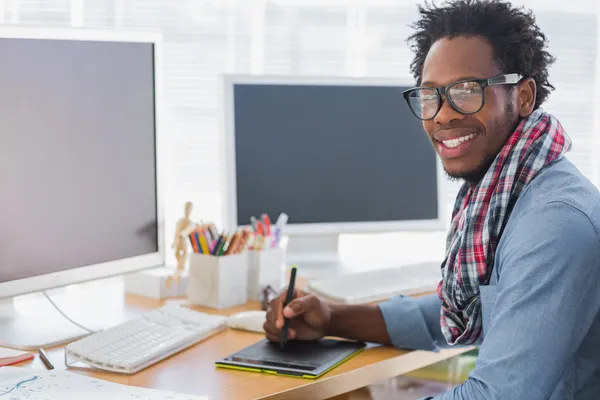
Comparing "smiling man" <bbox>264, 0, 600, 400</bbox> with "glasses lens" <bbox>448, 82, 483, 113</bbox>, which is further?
"glasses lens" <bbox>448, 82, 483, 113</bbox>

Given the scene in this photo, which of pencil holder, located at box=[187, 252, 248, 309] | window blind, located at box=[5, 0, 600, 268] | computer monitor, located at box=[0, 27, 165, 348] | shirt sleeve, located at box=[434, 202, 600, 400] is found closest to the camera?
shirt sleeve, located at box=[434, 202, 600, 400]

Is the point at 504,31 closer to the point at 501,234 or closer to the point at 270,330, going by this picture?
the point at 501,234

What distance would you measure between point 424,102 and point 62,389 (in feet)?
2.31

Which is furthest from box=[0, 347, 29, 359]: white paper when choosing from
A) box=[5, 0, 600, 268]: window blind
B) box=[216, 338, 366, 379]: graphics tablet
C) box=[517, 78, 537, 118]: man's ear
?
box=[5, 0, 600, 268]: window blind

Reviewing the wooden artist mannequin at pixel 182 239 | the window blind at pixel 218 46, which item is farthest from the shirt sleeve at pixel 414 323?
the window blind at pixel 218 46

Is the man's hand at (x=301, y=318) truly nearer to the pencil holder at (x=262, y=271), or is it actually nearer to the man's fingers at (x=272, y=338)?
the man's fingers at (x=272, y=338)

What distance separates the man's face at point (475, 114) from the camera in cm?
131

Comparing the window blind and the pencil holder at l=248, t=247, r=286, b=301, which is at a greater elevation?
the window blind

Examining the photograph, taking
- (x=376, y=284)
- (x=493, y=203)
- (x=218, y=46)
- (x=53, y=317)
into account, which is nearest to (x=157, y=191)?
(x=53, y=317)

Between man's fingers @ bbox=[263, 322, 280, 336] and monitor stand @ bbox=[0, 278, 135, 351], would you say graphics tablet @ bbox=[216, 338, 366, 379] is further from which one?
monitor stand @ bbox=[0, 278, 135, 351]

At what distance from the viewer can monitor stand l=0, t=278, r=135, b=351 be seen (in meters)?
1.51

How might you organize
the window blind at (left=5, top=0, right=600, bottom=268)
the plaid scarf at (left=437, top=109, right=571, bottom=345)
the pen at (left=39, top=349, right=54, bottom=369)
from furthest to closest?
the window blind at (left=5, top=0, right=600, bottom=268), the pen at (left=39, top=349, right=54, bottom=369), the plaid scarf at (left=437, top=109, right=571, bottom=345)

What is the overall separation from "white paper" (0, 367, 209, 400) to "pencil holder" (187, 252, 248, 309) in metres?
0.53

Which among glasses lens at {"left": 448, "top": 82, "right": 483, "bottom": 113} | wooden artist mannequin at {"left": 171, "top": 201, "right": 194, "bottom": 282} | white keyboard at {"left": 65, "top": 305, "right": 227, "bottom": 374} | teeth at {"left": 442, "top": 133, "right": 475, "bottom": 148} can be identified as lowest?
white keyboard at {"left": 65, "top": 305, "right": 227, "bottom": 374}
